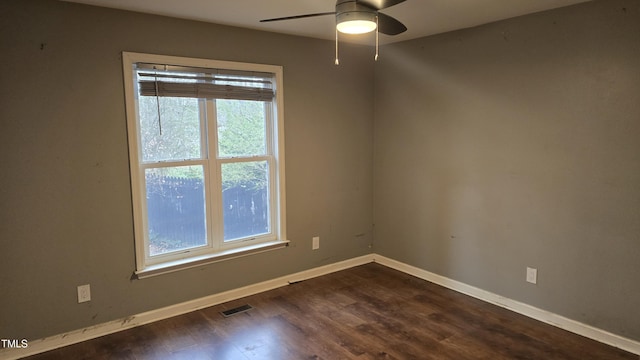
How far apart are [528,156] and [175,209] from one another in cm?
277

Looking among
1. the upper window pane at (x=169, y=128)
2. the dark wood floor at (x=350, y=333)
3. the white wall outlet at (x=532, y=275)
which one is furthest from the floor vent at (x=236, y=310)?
the white wall outlet at (x=532, y=275)

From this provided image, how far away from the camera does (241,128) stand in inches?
137

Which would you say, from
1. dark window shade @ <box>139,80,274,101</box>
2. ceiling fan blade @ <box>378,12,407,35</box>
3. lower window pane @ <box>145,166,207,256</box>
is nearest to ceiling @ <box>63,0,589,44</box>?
ceiling fan blade @ <box>378,12,407,35</box>

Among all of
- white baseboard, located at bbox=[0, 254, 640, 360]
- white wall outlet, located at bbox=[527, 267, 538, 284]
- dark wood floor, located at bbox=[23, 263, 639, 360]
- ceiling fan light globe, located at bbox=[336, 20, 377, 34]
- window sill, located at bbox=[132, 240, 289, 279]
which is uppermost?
ceiling fan light globe, located at bbox=[336, 20, 377, 34]

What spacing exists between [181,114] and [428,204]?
234 centimetres

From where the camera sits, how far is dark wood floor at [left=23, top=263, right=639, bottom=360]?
104 inches

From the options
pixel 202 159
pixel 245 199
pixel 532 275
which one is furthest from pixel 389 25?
pixel 532 275

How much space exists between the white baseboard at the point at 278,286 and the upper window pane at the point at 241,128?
3.95 feet

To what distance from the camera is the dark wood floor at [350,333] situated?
8.66ft

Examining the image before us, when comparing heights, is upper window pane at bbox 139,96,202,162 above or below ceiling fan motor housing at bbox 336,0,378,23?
below

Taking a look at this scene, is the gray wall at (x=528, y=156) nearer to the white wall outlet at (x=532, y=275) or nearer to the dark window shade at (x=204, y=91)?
the white wall outlet at (x=532, y=275)

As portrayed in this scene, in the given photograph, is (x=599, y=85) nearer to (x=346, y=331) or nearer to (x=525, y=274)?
(x=525, y=274)

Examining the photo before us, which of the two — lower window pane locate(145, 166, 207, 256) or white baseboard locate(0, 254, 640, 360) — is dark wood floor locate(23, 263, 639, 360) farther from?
lower window pane locate(145, 166, 207, 256)

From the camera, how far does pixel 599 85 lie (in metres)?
2.68
